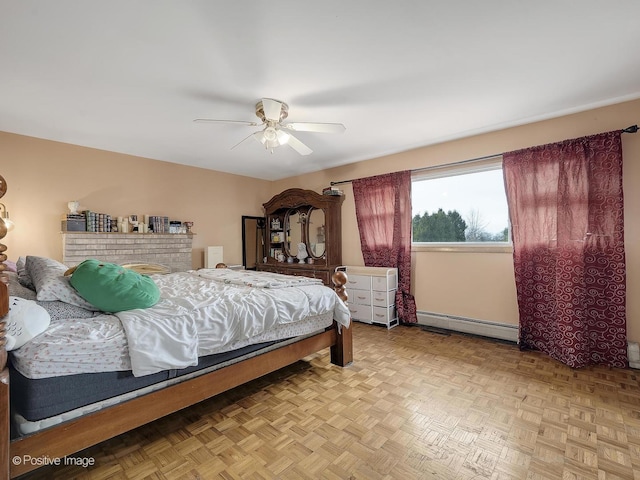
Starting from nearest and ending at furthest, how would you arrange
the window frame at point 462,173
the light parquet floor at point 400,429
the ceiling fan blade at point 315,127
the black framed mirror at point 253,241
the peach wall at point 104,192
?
1. the light parquet floor at point 400,429
2. the ceiling fan blade at point 315,127
3. the peach wall at point 104,192
4. the window frame at point 462,173
5. the black framed mirror at point 253,241

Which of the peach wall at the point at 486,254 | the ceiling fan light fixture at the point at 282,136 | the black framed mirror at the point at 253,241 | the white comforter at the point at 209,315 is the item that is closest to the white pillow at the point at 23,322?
the white comforter at the point at 209,315

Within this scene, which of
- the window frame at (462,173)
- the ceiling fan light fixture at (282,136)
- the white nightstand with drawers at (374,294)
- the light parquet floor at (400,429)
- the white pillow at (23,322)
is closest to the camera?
the white pillow at (23,322)

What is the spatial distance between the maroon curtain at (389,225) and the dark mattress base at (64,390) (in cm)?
316

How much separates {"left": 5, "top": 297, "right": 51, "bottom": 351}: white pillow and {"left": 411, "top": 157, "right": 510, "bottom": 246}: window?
12.3 ft

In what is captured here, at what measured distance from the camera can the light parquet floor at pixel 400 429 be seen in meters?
1.48

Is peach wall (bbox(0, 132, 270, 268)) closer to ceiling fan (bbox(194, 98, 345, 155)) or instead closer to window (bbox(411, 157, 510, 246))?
ceiling fan (bbox(194, 98, 345, 155))

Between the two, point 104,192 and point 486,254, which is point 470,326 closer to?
point 486,254

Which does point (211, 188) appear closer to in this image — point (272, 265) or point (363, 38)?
point (272, 265)

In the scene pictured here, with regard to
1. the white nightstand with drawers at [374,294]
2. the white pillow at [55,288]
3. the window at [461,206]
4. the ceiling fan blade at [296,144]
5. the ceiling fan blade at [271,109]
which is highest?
the ceiling fan blade at [271,109]

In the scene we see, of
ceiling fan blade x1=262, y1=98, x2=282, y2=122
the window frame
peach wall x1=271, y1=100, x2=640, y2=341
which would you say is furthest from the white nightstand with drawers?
ceiling fan blade x1=262, y1=98, x2=282, y2=122

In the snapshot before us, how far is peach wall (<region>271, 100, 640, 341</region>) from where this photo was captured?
261 cm

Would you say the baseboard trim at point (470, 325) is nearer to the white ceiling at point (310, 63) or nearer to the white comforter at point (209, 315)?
the white comforter at point (209, 315)

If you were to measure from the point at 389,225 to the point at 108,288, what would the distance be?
131 inches

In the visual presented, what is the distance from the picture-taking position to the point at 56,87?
7.44 ft
